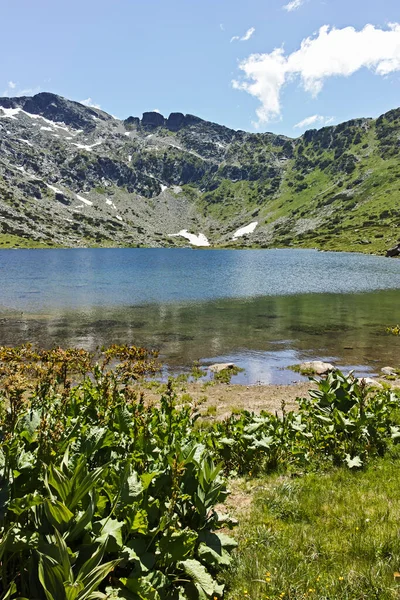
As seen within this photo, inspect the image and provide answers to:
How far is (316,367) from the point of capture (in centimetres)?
3077

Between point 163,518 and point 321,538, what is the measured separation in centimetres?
353

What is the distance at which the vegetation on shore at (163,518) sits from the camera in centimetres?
452

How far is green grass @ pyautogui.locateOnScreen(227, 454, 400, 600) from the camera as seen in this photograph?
18.3 ft

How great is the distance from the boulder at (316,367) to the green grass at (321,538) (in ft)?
67.9

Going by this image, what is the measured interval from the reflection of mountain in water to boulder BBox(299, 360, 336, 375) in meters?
2.10

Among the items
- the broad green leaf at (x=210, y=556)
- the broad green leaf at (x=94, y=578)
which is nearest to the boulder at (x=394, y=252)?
the broad green leaf at (x=210, y=556)

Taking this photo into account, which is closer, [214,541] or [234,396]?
[214,541]

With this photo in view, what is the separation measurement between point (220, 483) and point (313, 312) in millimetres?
52268

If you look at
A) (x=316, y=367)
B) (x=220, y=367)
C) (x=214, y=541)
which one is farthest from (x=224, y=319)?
(x=214, y=541)

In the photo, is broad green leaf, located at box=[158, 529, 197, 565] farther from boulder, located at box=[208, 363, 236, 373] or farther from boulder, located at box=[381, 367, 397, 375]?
boulder, located at box=[381, 367, 397, 375]

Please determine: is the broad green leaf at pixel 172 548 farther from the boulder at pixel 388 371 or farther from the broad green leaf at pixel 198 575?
the boulder at pixel 388 371

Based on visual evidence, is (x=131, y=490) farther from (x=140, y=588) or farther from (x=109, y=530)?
(x=140, y=588)

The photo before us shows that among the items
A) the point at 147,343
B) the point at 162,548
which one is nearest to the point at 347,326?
the point at 147,343

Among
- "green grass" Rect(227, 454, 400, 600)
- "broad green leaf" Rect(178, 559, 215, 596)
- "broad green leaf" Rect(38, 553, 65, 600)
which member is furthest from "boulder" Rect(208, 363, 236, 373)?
"broad green leaf" Rect(38, 553, 65, 600)
